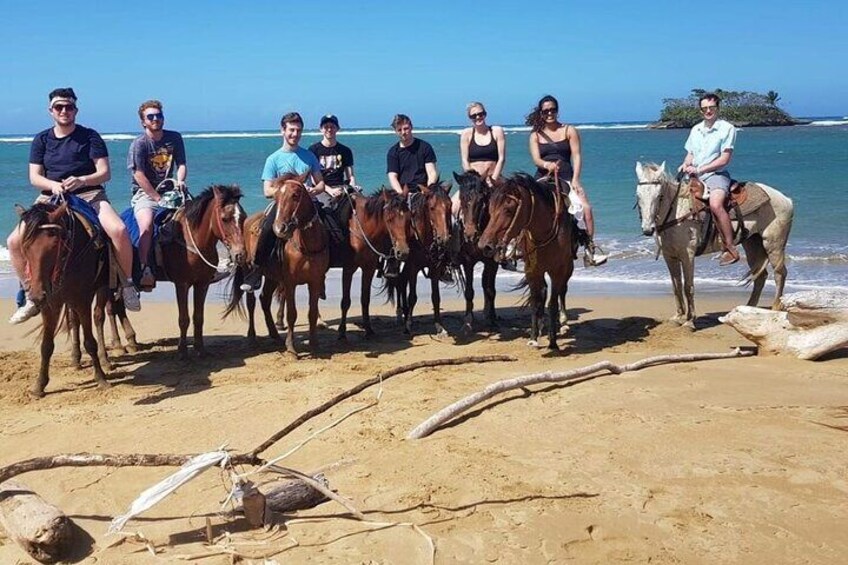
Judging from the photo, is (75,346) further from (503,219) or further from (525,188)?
(525,188)

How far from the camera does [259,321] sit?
10641mm

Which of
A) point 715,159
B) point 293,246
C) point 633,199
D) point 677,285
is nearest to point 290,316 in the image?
point 293,246

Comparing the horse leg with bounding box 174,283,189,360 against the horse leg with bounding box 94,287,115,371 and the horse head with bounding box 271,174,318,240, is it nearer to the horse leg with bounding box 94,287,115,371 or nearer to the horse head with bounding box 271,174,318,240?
the horse leg with bounding box 94,287,115,371

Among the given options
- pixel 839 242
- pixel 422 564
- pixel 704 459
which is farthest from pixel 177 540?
pixel 839 242

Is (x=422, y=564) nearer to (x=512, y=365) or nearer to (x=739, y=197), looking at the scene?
(x=512, y=365)

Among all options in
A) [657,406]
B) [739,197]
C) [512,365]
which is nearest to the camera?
[657,406]

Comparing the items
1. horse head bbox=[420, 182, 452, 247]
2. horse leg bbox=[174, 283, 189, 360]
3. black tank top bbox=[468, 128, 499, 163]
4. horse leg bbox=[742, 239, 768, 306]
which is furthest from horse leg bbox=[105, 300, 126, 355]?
horse leg bbox=[742, 239, 768, 306]

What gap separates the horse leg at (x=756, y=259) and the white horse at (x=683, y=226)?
0.07 feet

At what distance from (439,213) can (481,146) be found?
1275 mm

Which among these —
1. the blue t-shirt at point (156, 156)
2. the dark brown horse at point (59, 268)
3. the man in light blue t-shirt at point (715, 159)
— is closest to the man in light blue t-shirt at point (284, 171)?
the blue t-shirt at point (156, 156)

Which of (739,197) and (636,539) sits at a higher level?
(739,197)

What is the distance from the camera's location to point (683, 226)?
31.7ft

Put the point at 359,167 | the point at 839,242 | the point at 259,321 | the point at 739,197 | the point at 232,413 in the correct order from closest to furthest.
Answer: the point at 232,413 < the point at 739,197 < the point at 259,321 < the point at 839,242 < the point at 359,167

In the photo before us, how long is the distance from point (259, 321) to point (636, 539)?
7376mm
